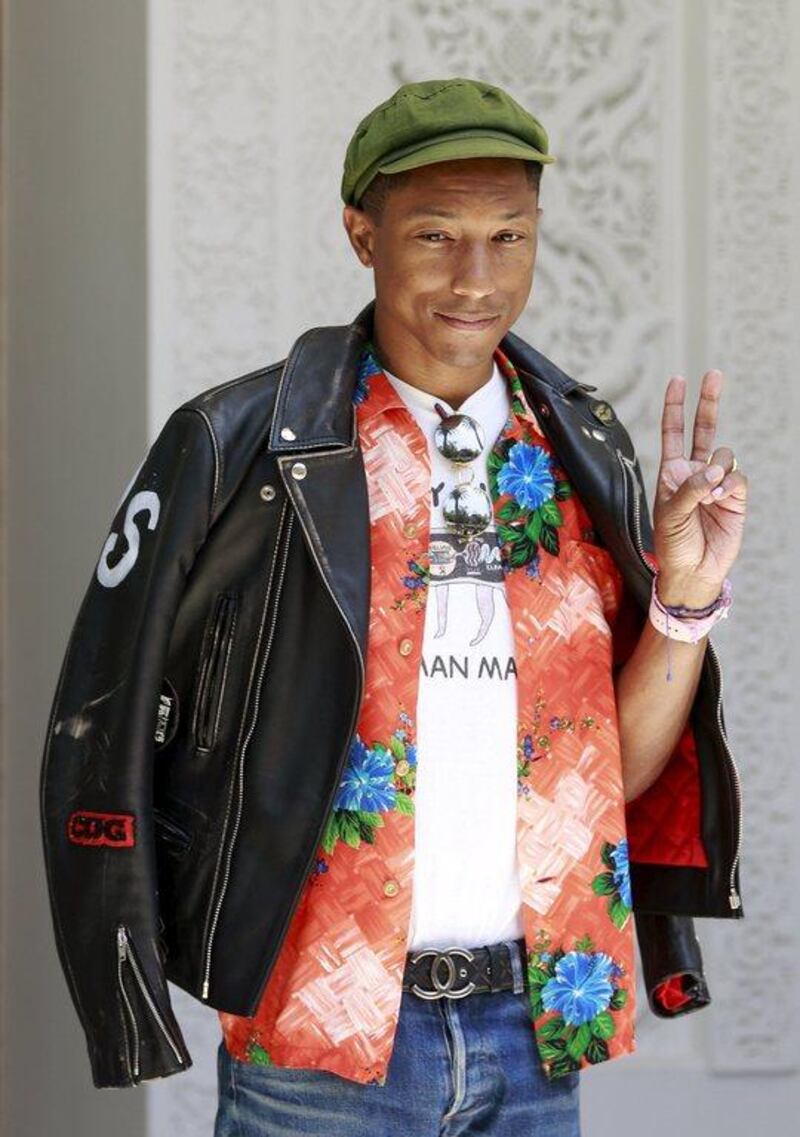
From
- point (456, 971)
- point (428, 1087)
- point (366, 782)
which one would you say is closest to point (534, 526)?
point (366, 782)

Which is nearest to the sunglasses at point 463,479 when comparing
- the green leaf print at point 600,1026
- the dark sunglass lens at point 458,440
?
the dark sunglass lens at point 458,440

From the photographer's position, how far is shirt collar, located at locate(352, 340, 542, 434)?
2553mm

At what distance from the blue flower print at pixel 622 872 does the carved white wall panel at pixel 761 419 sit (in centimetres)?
175

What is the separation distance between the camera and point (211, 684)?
241cm

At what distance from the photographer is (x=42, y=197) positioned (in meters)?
4.36

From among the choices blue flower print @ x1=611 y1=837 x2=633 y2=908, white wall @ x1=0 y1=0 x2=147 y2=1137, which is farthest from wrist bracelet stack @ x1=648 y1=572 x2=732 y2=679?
white wall @ x1=0 y1=0 x2=147 y2=1137

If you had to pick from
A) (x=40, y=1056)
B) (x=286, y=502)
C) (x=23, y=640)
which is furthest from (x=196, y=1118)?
(x=286, y=502)

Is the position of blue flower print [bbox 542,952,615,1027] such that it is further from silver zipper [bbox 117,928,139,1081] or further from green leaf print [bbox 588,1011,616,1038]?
silver zipper [bbox 117,928,139,1081]

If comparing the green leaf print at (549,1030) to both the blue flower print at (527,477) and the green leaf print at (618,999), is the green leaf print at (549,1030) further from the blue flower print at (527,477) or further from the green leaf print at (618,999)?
the blue flower print at (527,477)

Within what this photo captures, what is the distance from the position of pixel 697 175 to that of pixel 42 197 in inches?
49.7

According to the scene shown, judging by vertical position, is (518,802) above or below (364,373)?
below

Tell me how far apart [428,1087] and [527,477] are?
686 mm

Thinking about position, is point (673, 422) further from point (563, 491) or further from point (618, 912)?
point (618, 912)

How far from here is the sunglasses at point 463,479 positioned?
2.48 meters
